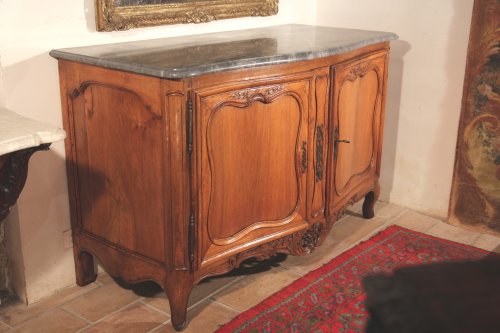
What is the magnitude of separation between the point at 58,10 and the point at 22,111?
389 millimetres

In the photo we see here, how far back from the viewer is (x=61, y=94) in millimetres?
Result: 2338

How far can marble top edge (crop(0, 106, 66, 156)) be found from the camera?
1638mm

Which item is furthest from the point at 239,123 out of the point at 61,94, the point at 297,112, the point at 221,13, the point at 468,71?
the point at 468,71

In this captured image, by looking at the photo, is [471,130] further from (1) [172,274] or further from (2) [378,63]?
(1) [172,274]

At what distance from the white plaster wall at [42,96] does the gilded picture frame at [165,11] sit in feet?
0.13

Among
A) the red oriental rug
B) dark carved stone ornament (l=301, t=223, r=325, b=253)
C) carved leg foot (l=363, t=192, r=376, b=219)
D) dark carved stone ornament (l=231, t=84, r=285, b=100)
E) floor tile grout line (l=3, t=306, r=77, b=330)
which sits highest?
dark carved stone ornament (l=231, t=84, r=285, b=100)

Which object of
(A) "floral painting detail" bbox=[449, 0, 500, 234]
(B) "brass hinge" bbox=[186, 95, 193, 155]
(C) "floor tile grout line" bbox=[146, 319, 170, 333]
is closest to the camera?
(B) "brass hinge" bbox=[186, 95, 193, 155]

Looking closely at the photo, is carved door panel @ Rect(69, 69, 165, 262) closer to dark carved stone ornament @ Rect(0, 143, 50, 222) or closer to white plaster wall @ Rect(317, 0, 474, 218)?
dark carved stone ornament @ Rect(0, 143, 50, 222)

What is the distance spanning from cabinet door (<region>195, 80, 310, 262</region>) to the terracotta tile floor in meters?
0.26

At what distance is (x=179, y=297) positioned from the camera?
220cm

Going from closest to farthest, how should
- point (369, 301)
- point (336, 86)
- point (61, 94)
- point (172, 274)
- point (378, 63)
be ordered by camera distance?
point (369, 301)
point (172, 274)
point (61, 94)
point (336, 86)
point (378, 63)

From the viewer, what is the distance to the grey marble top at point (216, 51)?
6.63 ft

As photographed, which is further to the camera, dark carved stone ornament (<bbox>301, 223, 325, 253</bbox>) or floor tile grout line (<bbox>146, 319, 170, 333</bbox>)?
dark carved stone ornament (<bbox>301, 223, 325, 253</bbox>)

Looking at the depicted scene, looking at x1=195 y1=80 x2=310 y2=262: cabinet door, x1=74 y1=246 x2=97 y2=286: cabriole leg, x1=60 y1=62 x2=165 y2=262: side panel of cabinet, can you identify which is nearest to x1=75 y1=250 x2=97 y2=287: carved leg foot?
x1=74 y1=246 x2=97 y2=286: cabriole leg
